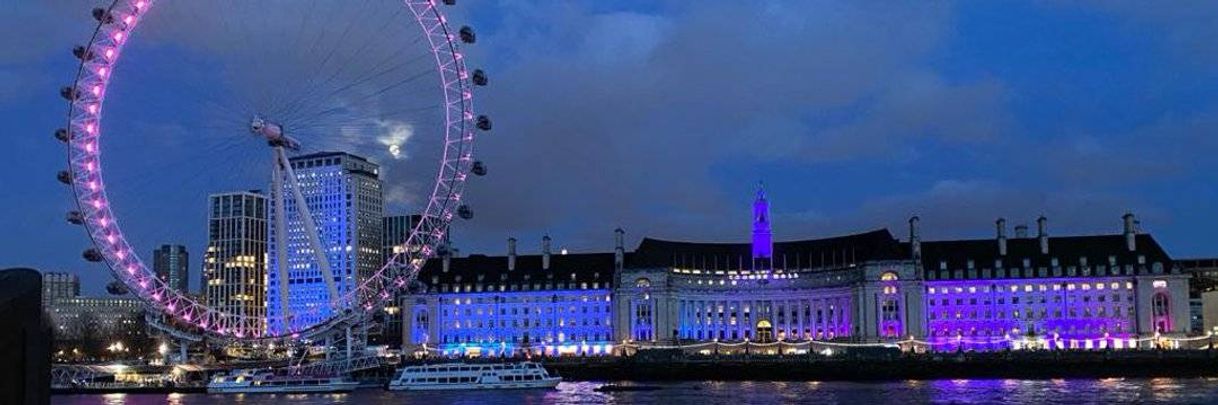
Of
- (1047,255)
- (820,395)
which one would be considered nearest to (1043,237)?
(1047,255)

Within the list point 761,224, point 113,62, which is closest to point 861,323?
point 761,224

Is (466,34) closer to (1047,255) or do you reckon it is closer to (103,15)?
(103,15)

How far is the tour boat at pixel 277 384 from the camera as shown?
324ft

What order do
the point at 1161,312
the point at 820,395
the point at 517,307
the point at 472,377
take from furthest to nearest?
1. the point at 517,307
2. the point at 1161,312
3. the point at 472,377
4. the point at 820,395

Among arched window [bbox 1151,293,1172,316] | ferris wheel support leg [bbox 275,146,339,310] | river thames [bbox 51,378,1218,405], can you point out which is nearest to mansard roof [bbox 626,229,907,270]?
arched window [bbox 1151,293,1172,316]

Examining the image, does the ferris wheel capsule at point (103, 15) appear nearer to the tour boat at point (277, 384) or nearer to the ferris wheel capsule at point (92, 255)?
the ferris wheel capsule at point (92, 255)

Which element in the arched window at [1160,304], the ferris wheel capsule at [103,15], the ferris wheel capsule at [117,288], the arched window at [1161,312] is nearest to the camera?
the ferris wheel capsule at [103,15]

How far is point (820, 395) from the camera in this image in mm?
85062

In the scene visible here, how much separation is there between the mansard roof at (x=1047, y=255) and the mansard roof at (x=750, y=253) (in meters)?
5.70

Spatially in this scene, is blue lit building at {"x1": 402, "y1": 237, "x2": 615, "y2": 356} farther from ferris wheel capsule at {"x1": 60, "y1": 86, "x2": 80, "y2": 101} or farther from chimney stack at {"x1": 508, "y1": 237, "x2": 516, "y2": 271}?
ferris wheel capsule at {"x1": 60, "y1": 86, "x2": 80, "y2": 101}

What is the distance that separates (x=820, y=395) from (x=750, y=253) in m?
76.5

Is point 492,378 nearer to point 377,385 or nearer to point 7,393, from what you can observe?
point 377,385

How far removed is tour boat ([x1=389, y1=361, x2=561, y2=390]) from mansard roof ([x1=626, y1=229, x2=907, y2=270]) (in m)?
55.5

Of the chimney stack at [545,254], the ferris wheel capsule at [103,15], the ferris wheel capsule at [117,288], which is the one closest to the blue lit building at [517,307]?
the chimney stack at [545,254]
